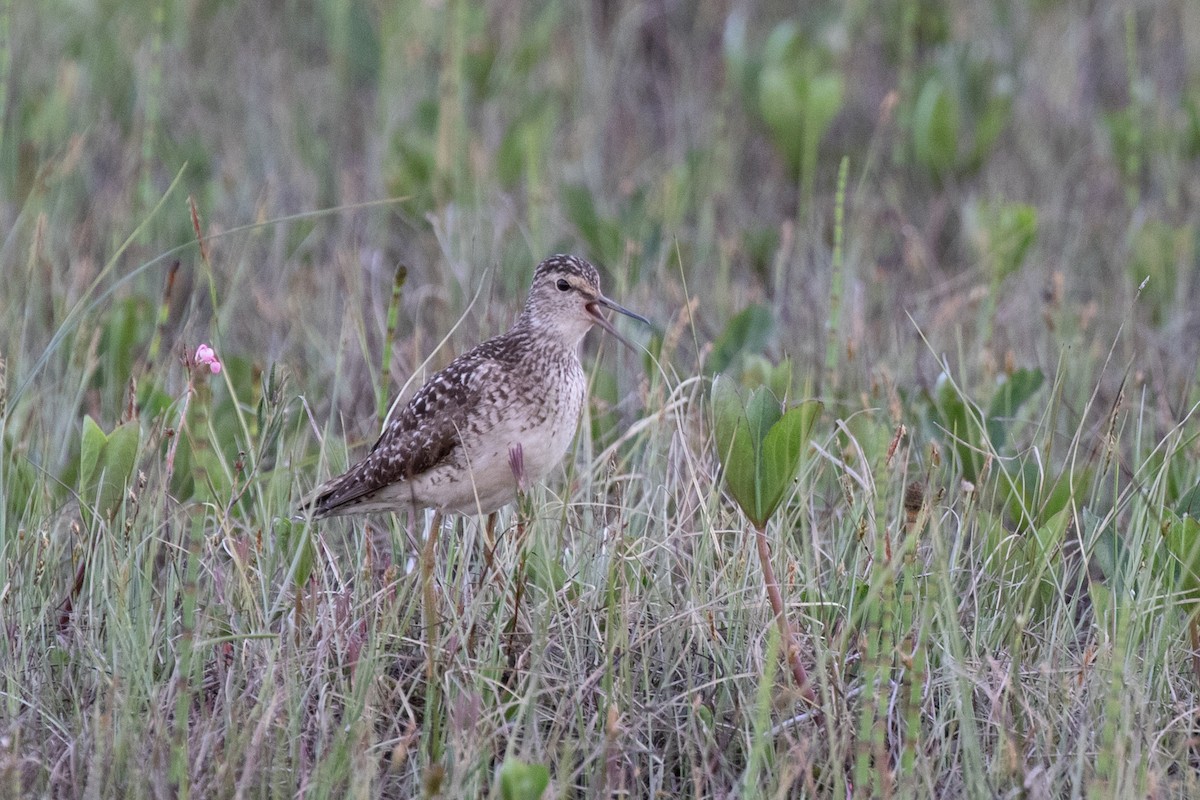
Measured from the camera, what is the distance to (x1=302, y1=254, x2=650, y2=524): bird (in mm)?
4066

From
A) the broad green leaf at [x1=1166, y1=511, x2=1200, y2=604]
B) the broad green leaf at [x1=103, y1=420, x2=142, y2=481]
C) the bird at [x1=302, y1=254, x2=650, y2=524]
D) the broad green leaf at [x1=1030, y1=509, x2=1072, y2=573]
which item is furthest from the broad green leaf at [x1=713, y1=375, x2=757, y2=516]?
the broad green leaf at [x1=103, y1=420, x2=142, y2=481]

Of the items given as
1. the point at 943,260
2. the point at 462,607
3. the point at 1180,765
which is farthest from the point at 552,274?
the point at 943,260

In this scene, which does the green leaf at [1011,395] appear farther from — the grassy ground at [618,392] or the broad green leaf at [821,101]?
the broad green leaf at [821,101]

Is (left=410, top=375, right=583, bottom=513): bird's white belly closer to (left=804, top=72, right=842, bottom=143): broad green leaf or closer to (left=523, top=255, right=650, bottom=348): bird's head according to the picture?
(left=523, top=255, right=650, bottom=348): bird's head

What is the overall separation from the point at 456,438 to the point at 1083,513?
1.65 metres

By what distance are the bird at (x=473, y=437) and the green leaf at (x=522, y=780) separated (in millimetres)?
1133

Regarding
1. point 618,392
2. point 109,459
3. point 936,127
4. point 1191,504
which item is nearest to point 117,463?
point 109,459

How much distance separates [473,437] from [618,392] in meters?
1.33

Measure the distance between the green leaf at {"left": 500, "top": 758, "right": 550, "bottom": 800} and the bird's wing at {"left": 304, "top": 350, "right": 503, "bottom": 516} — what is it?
1.30 meters

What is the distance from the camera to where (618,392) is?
212 inches

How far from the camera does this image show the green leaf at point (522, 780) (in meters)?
2.92

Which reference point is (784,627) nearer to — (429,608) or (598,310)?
(429,608)

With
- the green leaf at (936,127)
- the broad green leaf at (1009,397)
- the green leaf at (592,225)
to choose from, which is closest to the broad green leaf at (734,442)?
the broad green leaf at (1009,397)

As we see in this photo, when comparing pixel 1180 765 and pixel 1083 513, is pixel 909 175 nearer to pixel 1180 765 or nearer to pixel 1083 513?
pixel 1083 513
